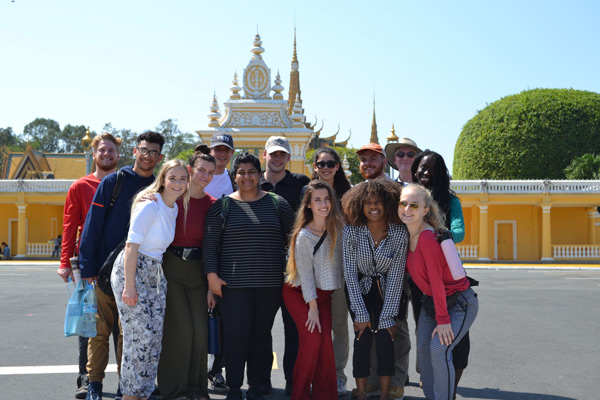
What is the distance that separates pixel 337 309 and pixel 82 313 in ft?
7.42

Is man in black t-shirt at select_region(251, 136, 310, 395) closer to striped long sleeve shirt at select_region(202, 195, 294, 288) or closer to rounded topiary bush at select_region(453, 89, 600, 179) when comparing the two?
striped long sleeve shirt at select_region(202, 195, 294, 288)

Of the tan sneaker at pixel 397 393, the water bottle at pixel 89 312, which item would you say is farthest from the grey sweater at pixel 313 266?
the water bottle at pixel 89 312

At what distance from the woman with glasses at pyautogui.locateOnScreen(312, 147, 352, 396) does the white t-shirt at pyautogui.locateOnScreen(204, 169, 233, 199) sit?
3.15 ft

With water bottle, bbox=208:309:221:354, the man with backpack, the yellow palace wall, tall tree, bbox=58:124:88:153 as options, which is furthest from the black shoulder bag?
tall tree, bbox=58:124:88:153

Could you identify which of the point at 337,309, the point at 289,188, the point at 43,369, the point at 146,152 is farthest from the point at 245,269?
the point at 43,369

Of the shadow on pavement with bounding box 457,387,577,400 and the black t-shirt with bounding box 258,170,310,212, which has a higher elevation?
the black t-shirt with bounding box 258,170,310,212

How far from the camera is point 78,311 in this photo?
199 inches

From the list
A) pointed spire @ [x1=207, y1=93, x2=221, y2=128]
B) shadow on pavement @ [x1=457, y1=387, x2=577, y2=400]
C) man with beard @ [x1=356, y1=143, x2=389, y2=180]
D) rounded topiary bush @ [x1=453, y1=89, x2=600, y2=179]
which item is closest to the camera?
shadow on pavement @ [x1=457, y1=387, x2=577, y2=400]

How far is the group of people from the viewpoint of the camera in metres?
4.81

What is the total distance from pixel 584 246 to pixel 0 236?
90.4 feet

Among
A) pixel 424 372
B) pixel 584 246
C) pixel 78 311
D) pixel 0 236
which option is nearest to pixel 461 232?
pixel 424 372

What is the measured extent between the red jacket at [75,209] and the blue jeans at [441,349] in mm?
3234

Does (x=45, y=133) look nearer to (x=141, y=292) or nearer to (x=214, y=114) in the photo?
(x=214, y=114)

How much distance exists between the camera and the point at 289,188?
6.10 metres
